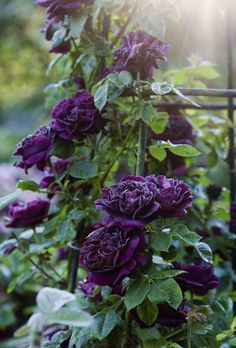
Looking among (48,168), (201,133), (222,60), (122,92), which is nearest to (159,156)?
(122,92)

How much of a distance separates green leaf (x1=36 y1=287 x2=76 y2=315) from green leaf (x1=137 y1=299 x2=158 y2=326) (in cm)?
24

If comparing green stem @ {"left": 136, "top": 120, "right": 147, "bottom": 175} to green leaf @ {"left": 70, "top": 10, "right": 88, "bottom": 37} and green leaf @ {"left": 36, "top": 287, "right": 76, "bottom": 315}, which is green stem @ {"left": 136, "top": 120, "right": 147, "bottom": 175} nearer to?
green leaf @ {"left": 70, "top": 10, "right": 88, "bottom": 37}

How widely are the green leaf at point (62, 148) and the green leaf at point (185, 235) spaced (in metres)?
0.29

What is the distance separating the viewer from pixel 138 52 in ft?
3.25

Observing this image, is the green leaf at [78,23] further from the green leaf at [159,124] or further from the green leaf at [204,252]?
the green leaf at [204,252]

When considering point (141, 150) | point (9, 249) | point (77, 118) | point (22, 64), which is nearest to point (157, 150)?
point (141, 150)

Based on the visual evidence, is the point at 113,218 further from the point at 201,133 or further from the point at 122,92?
the point at 201,133

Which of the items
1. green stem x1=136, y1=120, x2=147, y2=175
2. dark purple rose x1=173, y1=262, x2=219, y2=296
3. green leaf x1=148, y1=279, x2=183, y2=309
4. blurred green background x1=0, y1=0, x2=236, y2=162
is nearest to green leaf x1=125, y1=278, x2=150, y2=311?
green leaf x1=148, y1=279, x2=183, y2=309

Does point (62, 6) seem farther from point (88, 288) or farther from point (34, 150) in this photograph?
point (88, 288)

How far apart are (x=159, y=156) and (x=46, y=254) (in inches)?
16.7

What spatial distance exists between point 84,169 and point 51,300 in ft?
1.49

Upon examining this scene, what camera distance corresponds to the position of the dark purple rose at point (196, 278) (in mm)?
988

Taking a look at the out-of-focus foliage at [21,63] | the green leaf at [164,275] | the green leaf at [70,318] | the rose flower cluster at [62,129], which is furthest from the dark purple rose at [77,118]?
the out-of-focus foliage at [21,63]

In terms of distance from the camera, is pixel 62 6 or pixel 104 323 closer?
pixel 104 323
